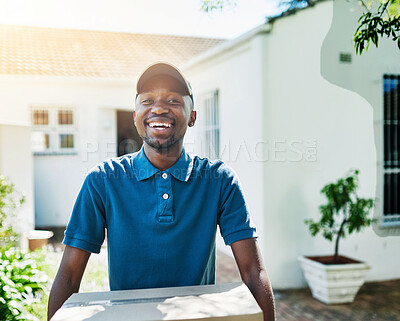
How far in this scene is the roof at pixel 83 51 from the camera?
25.1 ft

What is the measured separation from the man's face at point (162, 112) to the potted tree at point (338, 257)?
Result: 3115 millimetres

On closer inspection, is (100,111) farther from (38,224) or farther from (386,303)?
(386,303)

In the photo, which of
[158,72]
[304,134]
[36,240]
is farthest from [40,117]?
[158,72]

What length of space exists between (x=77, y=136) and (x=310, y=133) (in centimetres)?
519

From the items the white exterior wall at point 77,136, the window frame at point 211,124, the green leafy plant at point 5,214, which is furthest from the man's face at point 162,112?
the white exterior wall at point 77,136

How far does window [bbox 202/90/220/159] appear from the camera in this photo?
6.25 metres

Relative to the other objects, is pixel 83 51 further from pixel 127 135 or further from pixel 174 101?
pixel 174 101

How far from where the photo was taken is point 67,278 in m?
1.36

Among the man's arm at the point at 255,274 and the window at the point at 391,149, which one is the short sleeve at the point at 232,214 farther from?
the window at the point at 391,149

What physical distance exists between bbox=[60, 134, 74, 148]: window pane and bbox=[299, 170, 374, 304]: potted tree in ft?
18.0

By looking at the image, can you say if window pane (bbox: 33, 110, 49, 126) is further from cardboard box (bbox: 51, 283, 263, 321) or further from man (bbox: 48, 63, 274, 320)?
cardboard box (bbox: 51, 283, 263, 321)

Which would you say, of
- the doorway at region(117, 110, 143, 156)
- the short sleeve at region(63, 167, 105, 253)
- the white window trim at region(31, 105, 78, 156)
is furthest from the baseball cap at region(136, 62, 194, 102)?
the doorway at region(117, 110, 143, 156)

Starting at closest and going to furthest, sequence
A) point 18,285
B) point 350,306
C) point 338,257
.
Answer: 1. point 18,285
2. point 350,306
3. point 338,257

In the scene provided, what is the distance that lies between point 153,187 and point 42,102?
6.98 m
